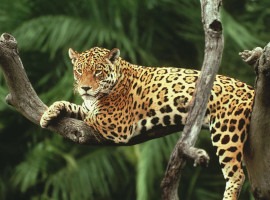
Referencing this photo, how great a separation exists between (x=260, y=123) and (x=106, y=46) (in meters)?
11.2

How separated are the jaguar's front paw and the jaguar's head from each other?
0.51m

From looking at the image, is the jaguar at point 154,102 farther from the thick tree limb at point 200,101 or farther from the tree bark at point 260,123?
the thick tree limb at point 200,101

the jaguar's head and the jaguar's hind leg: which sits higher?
the jaguar's head

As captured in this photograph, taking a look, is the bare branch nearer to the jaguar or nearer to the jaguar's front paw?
the jaguar

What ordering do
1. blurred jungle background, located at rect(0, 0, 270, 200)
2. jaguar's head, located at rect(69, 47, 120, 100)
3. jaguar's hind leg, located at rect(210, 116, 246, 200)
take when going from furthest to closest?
blurred jungle background, located at rect(0, 0, 270, 200) → jaguar's head, located at rect(69, 47, 120, 100) → jaguar's hind leg, located at rect(210, 116, 246, 200)

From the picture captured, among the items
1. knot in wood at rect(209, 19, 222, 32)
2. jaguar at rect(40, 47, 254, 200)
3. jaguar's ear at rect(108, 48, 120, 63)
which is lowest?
jaguar at rect(40, 47, 254, 200)

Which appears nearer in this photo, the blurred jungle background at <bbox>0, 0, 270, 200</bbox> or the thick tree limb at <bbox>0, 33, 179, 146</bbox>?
the thick tree limb at <bbox>0, 33, 179, 146</bbox>

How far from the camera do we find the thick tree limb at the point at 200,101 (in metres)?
6.41

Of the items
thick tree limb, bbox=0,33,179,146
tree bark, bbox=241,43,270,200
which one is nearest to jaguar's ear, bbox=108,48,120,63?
thick tree limb, bbox=0,33,179,146

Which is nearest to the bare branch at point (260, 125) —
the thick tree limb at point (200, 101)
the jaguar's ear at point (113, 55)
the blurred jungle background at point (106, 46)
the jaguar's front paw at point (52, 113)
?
the thick tree limb at point (200, 101)

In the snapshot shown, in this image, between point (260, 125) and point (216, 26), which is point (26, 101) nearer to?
point (260, 125)

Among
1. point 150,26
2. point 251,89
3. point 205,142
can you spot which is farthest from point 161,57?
point 251,89

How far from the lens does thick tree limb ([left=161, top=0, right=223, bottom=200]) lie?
641 centimetres

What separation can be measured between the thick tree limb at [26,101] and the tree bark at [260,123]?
2.52ft
